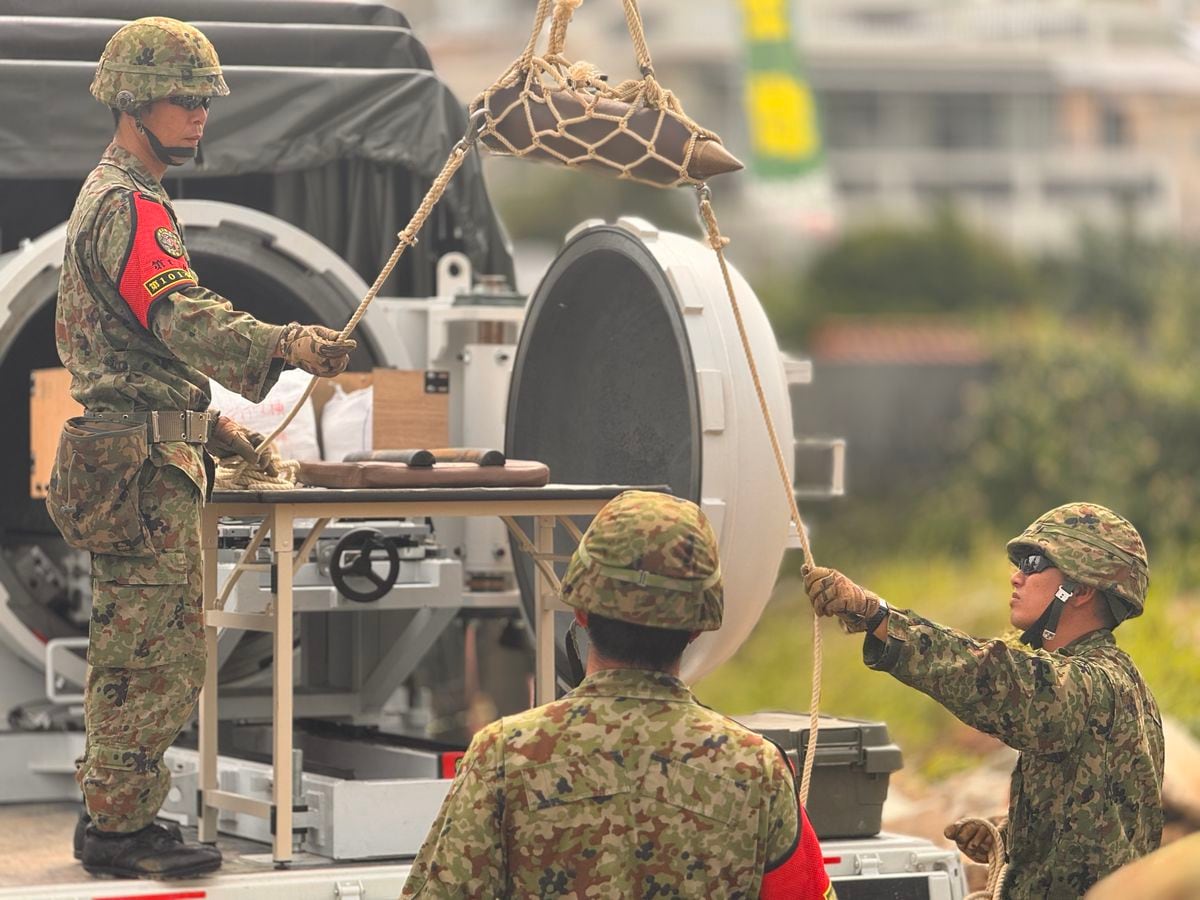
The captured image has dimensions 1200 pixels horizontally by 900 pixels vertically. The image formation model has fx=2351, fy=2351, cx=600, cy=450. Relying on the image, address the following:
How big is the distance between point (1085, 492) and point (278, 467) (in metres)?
11.0

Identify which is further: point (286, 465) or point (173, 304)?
point (286, 465)

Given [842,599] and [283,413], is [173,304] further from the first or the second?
[842,599]

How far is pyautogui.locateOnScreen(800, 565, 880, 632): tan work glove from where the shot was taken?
4.50 meters

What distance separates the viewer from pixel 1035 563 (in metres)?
4.70

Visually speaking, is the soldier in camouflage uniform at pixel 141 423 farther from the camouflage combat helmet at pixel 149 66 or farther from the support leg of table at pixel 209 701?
the support leg of table at pixel 209 701

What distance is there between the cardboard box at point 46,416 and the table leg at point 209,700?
0.81 meters

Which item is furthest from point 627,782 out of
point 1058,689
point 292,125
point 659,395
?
point 292,125

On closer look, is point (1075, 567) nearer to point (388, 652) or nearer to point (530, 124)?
point (530, 124)

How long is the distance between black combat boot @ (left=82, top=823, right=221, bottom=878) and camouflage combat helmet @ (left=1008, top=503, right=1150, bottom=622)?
74.2 inches

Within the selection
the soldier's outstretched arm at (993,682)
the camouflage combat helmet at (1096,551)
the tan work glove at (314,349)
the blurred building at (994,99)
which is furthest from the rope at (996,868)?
the blurred building at (994,99)

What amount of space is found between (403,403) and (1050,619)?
2555 mm

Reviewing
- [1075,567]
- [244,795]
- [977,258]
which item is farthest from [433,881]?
[977,258]

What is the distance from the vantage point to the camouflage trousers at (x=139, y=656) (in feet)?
16.9

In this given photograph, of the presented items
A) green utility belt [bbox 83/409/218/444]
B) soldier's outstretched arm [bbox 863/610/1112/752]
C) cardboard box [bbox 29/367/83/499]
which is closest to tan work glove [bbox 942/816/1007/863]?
soldier's outstretched arm [bbox 863/610/1112/752]
